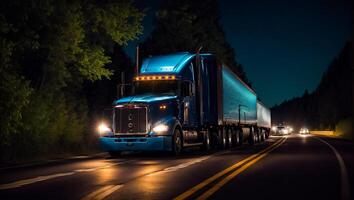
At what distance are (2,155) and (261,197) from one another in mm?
13325

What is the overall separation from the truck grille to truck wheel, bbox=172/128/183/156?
120 centimetres

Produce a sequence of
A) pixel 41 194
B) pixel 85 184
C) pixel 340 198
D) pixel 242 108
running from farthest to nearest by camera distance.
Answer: pixel 242 108
pixel 85 184
pixel 41 194
pixel 340 198

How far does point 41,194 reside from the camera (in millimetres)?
10328

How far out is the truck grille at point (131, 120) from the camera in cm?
2203

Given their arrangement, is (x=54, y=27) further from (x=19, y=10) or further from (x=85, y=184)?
(x=85, y=184)

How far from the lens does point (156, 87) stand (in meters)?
23.9

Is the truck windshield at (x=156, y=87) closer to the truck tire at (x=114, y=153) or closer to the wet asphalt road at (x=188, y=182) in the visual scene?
the truck tire at (x=114, y=153)

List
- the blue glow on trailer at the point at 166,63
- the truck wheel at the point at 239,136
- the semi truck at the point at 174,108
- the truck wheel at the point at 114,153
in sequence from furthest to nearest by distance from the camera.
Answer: the truck wheel at the point at 239,136, the blue glow on trailer at the point at 166,63, the truck wheel at the point at 114,153, the semi truck at the point at 174,108

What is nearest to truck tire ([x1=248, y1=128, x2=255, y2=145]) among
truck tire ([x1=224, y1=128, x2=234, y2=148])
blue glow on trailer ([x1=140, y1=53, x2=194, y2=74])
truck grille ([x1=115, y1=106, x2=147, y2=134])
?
truck tire ([x1=224, y1=128, x2=234, y2=148])

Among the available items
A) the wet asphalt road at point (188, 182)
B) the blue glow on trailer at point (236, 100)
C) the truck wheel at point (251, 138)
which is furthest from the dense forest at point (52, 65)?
the truck wheel at point (251, 138)

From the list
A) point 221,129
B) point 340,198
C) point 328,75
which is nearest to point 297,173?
point 340,198

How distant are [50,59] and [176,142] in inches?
243

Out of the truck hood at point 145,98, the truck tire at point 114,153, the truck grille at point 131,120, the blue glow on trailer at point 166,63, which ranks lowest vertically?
the truck tire at point 114,153

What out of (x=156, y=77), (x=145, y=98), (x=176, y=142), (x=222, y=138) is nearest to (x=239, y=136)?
(x=222, y=138)
